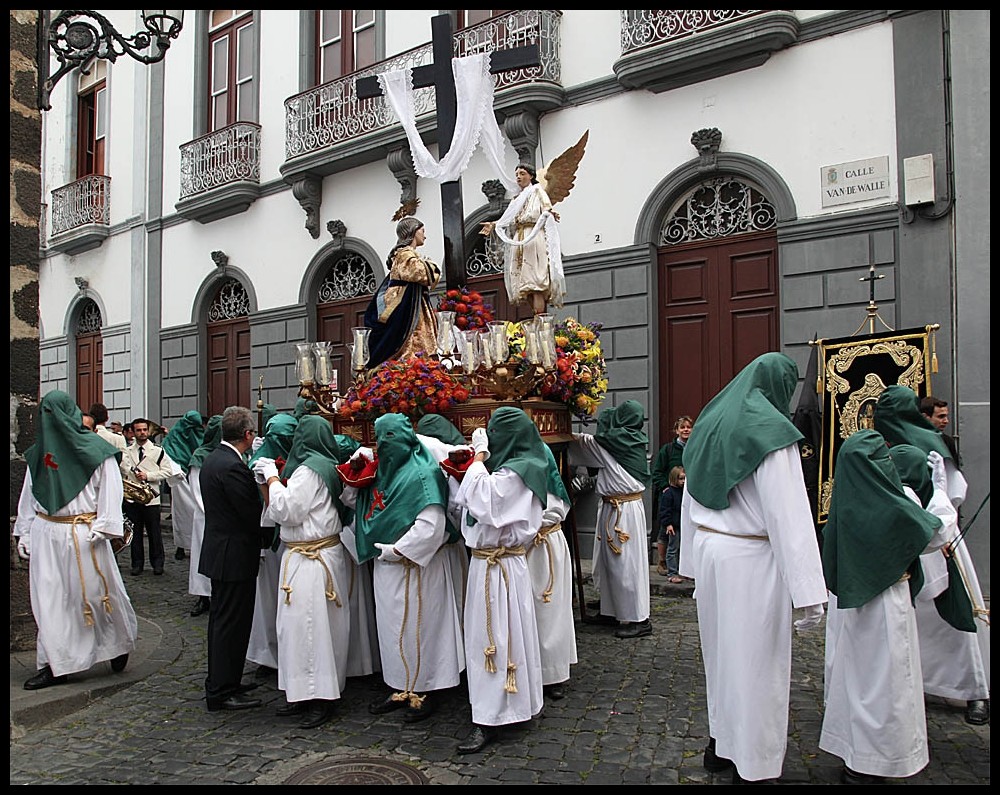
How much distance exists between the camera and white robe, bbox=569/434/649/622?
279 inches

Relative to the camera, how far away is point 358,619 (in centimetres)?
588

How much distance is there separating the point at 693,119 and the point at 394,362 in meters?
5.29

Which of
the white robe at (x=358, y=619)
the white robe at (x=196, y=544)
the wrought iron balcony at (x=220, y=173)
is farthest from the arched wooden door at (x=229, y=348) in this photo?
the white robe at (x=358, y=619)

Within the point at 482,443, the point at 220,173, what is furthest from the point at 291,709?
the point at 220,173

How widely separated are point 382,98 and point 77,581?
955cm

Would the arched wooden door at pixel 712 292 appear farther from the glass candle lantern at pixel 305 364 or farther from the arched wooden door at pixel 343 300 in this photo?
the arched wooden door at pixel 343 300

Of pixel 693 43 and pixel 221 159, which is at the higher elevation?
pixel 221 159

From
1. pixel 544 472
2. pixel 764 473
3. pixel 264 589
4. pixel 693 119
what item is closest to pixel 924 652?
pixel 764 473

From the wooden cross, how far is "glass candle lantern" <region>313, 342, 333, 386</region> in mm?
1354

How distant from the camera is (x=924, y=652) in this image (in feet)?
16.8

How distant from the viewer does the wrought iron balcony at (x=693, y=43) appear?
31.8 feet

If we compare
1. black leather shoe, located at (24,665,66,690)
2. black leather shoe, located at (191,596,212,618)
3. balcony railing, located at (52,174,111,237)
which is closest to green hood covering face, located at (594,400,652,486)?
black leather shoe, located at (191,596,212,618)

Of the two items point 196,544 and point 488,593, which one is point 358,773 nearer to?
point 488,593

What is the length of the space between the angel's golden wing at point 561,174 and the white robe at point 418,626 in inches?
158
